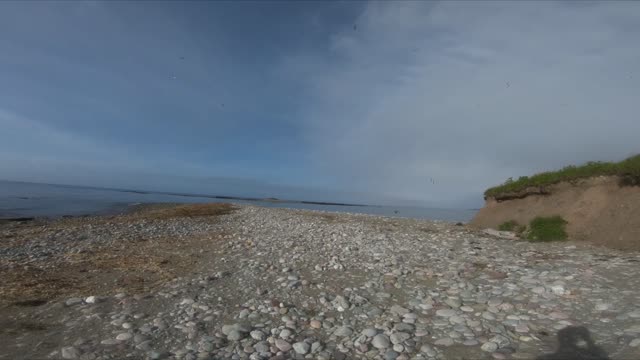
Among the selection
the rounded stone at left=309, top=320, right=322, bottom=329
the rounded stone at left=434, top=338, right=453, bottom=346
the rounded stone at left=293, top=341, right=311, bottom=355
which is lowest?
the rounded stone at left=293, top=341, right=311, bottom=355

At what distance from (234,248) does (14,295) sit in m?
7.85

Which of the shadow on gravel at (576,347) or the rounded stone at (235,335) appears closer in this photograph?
the shadow on gravel at (576,347)

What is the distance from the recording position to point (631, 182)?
1658 cm

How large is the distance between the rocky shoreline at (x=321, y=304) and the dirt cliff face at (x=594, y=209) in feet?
4.91

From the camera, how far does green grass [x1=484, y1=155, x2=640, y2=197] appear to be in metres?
16.6

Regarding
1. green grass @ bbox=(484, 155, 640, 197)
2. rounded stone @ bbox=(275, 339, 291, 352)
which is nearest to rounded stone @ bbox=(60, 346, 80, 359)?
rounded stone @ bbox=(275, 339, 291, 352)

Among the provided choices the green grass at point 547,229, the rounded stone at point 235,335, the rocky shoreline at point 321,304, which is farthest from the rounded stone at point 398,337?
the green grass at point 547,229

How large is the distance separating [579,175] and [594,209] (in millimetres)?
2681

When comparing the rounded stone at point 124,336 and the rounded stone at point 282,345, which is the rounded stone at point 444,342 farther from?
the rounded stone at point 124,336

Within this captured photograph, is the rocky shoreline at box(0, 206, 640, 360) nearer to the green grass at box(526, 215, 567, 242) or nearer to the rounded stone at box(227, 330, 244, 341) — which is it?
the rounded stone at box(227, 330, 244, 341)

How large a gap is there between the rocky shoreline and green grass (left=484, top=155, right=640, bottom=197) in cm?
451

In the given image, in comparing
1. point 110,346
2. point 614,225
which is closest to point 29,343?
point 110,346

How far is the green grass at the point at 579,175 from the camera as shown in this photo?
54.4 ft

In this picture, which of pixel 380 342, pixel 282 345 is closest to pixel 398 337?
pixel 380 342
